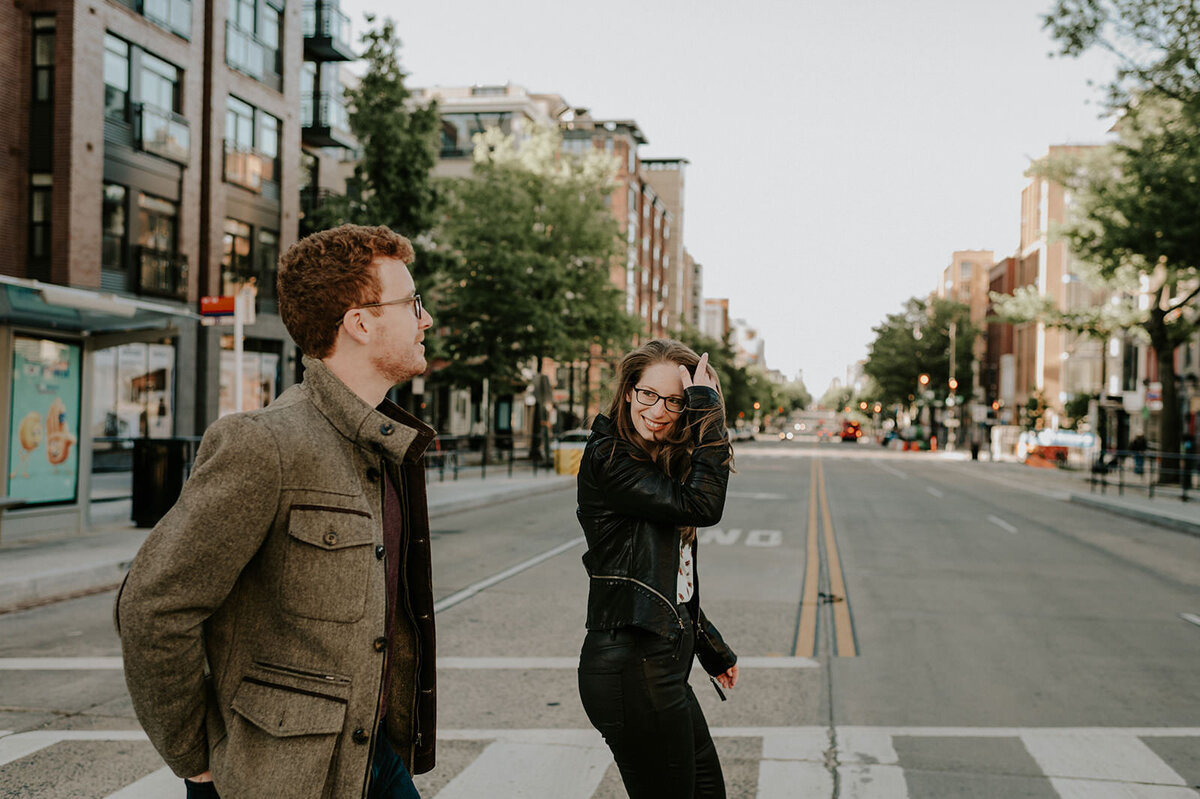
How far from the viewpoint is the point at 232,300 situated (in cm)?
1327

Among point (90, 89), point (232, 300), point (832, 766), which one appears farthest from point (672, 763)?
point (90, 89)

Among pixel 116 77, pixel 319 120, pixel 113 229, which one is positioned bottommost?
pixel 113 229

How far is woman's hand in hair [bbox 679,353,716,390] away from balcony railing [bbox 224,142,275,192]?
2729 centimetres

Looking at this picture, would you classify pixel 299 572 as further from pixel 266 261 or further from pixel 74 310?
pixel 266 261

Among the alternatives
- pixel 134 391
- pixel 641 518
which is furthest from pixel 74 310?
pixel 134 391

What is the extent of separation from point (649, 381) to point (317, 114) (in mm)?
34042

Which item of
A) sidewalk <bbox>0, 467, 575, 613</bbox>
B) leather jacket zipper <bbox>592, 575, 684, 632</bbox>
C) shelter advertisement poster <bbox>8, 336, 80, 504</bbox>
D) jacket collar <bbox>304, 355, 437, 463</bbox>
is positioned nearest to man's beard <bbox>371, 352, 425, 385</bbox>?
jacket collar <bbox>304, 355, 437, 463</bbox>

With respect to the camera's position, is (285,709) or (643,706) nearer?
(285,709)

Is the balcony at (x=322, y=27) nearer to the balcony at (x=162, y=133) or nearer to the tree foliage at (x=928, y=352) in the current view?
the balcony at (x=162, y=133)

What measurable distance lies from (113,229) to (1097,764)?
24.4 metres

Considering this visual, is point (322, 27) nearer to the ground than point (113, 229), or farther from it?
farther from it

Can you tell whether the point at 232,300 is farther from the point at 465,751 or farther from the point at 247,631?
the point at 247,631

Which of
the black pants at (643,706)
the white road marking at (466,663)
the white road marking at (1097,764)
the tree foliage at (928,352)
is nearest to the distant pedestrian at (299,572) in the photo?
the black pants at (643,706)

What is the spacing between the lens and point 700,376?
3.23 m
